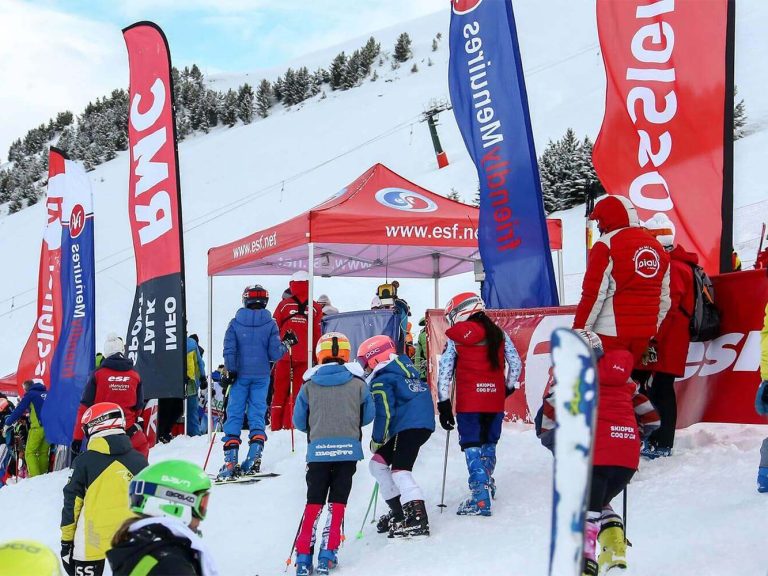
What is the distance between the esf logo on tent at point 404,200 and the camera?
956cm

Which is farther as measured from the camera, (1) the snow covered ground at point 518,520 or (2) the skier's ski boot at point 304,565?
(2) the skier's ski boot at point 304,565

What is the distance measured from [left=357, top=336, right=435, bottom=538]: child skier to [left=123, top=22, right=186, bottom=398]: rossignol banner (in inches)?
146

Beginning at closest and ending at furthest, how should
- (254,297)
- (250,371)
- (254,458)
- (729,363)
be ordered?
(729,363) → (254,458) → (250,371) → (254,297)

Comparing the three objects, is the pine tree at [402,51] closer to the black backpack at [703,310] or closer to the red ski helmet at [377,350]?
the black backpack at [703,310]

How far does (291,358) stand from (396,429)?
4162mm

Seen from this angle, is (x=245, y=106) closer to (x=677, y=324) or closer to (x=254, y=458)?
(x=254, y=458)

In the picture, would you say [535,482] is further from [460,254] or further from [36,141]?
[36,141]

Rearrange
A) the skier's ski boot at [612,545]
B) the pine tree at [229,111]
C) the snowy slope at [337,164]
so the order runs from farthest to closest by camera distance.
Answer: the pine tree at [229,111] < the snowy slope at [337,164] < the skier's ski boot at [612,545]

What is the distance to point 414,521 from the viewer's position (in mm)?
5582

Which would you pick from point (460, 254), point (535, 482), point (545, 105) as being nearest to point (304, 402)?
point (535, 482)

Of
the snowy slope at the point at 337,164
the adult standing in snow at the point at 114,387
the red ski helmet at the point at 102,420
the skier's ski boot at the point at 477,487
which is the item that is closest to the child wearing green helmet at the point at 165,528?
the red ski helmet at the point at 102,420

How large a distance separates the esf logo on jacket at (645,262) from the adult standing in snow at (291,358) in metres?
5.06

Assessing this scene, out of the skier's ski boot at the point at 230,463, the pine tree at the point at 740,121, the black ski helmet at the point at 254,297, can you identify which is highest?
the pine tree at the point at 740,121

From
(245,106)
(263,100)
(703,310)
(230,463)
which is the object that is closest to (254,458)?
(230,463)
